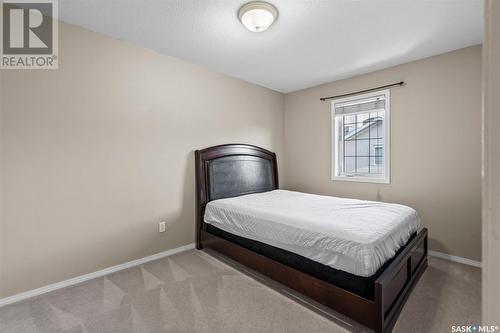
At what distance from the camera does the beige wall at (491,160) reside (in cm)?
28

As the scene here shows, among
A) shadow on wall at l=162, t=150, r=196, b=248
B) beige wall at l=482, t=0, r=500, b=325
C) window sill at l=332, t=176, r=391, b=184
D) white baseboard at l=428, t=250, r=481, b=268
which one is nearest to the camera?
beige wall at l=482, t=0, r=500, b=325

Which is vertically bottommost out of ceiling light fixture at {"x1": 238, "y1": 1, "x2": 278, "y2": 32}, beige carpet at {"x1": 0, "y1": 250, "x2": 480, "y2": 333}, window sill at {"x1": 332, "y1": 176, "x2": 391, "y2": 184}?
beige carpet at {"x1": 0, "y1": 250, "x2": 480, "y2": 333}

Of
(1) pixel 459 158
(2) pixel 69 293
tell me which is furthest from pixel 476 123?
(2) pixel 69 293

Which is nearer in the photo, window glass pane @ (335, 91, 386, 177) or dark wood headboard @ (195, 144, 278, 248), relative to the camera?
dark wood headboard @ (195, 144, 278, 248)

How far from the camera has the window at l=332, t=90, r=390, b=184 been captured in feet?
11.1

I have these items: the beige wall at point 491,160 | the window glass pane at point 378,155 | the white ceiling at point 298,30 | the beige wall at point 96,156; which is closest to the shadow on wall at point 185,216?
the beige wall at point 96,156

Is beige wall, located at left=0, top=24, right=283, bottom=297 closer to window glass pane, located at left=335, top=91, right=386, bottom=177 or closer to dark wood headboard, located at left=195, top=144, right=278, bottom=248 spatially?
dark wood headboard, located at left=195, top=144, right=278, bottom=248

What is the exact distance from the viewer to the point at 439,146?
9.50ft

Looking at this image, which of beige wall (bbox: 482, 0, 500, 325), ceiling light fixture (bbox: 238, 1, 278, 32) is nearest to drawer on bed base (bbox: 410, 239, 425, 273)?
beige wall (bbox: 482, 0, 500, 325)

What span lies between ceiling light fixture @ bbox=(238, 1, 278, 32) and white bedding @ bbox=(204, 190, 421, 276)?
1788 mm

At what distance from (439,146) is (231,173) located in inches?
106

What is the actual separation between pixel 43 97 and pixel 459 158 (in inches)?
173

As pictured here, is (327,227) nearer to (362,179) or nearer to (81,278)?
(362,179)

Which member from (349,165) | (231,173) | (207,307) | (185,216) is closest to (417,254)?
(349,165)
